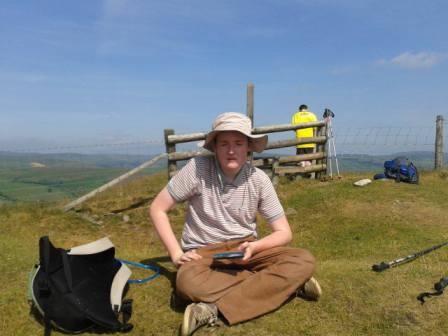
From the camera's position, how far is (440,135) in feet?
44.1

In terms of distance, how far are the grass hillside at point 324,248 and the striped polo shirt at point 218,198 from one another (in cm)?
75

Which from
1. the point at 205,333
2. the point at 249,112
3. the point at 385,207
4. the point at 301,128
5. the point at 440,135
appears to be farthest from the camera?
the point at 440,135

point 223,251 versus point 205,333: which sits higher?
point 223,251

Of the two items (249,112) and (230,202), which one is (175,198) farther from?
(249,112)

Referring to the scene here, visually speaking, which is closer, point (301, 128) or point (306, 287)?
point (306, 287)

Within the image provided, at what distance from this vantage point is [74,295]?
3.30 metres

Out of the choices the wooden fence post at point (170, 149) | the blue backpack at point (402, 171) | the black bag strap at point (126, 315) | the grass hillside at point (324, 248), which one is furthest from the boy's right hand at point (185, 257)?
the blue backpack at point (402, 171)

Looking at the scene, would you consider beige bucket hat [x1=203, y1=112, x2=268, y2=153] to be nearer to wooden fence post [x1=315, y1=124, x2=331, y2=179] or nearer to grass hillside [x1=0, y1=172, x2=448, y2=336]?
grass hillside [x1=0, y1=172, x2=448, y2=336]

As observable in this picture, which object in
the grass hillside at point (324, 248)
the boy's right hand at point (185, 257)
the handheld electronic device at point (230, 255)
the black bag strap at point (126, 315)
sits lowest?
the grass hillside at point (324, 248)

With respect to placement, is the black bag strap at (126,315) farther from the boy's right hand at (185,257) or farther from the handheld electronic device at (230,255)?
the handheld electronic device at (230,255)

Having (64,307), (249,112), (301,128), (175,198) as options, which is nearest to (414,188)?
(301,128)

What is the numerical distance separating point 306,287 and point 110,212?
265 inches

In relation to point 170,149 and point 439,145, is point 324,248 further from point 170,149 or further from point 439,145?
point 439,145

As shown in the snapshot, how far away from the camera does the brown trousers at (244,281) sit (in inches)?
134
